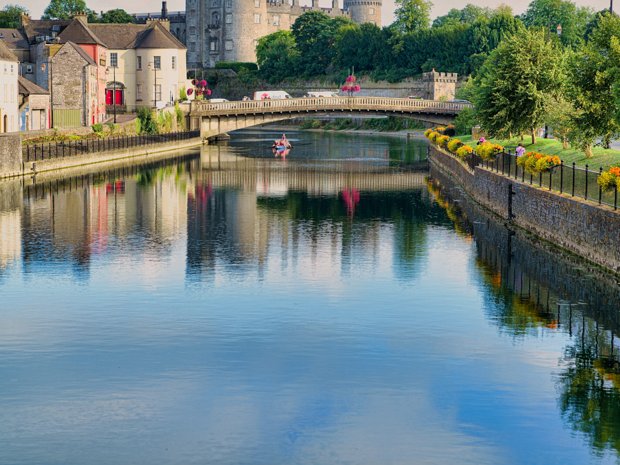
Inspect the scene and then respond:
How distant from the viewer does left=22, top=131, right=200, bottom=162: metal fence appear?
7662 cm

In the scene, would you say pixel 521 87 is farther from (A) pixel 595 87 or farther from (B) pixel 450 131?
(B) pixel 450 131

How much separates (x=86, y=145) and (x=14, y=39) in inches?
1381

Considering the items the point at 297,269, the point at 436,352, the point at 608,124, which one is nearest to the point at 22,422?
the point at 436,352

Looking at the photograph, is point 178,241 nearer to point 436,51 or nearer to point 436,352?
point 436,352

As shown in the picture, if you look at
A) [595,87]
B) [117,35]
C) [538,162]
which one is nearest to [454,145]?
[595,87]

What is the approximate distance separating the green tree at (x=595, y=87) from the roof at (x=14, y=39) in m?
76.6

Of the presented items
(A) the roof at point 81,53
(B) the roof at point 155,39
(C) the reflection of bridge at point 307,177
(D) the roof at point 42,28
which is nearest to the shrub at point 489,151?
(C) the reflection of bridge at point 307,177

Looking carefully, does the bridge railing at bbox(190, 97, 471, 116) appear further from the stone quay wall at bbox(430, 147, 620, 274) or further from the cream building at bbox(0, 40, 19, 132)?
the stone quay wall at bbox(430, 147, 620, 274)

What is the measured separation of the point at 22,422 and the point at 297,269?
18663 mm

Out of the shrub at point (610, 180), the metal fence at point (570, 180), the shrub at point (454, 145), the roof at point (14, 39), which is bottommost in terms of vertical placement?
the shrub at point (454, 145)

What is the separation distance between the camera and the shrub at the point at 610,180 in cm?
3588

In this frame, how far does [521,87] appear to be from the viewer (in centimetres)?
6825

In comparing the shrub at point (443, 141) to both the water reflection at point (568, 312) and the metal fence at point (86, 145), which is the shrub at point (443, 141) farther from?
the water reflection at point (568, 312)

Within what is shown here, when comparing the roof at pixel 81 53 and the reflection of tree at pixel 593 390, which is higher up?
the roof at pixel 81 53
